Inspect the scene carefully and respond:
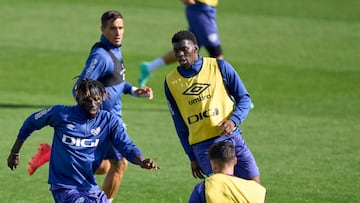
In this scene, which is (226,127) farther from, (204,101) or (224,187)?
(224,187)

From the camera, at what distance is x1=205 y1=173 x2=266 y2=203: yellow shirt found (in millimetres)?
7328

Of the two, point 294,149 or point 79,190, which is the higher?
point 79,190

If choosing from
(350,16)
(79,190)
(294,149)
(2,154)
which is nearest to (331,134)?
(294,149)

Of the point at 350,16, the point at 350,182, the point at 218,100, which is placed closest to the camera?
the point at 218,100

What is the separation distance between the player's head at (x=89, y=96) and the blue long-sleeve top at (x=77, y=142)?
100 mm

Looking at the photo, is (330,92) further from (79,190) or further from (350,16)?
(79,190)

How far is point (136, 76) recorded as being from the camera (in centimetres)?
1972

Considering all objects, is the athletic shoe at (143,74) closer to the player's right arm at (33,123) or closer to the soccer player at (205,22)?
the soccer player at (205,22)

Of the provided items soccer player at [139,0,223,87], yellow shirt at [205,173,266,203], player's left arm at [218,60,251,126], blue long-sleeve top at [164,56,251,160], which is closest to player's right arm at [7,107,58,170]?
blue long-sleeve top at [164,56,251,160]

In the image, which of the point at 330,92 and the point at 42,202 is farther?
→ the point at 330,92


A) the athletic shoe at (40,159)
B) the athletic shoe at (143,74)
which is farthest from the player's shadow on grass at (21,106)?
the athletic shoe at (40,159)

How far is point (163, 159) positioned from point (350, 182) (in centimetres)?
274

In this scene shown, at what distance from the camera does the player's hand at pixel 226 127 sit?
9430 mm

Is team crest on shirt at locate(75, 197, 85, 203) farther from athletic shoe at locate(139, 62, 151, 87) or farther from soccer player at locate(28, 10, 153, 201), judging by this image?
athletic shoe at locate(139, 62, 151, 87)
